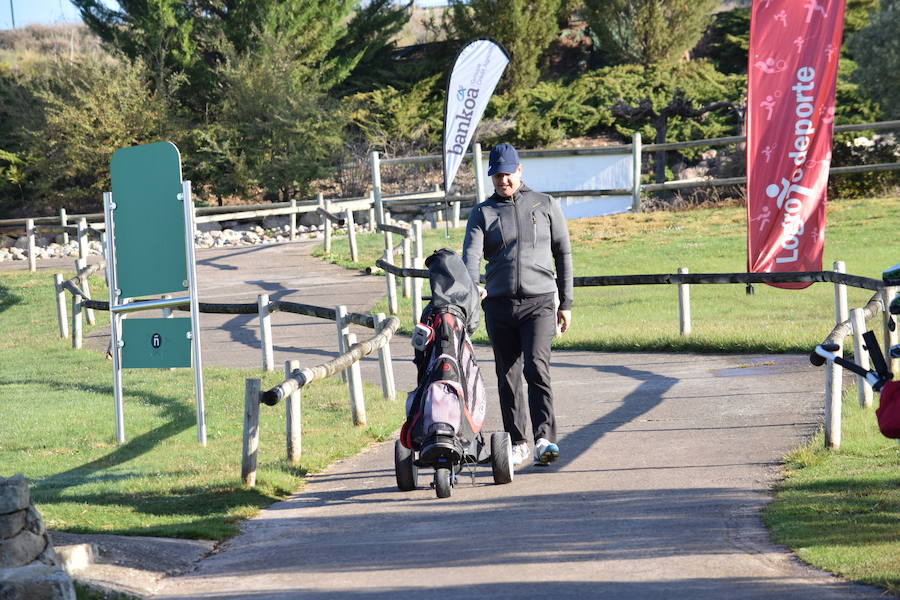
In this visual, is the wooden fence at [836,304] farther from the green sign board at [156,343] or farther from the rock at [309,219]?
the rock at [309,219]

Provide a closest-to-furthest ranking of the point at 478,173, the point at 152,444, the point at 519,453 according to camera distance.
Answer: the point at 519,453
the point at 152,444
the point at 478,173

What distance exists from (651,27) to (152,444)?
124ft

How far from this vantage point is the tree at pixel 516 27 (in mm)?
43656

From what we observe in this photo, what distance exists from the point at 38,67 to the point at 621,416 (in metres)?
41.6

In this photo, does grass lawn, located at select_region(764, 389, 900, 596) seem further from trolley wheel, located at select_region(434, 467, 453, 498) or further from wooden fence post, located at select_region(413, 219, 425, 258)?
wooden fence post, located at select_region(413, 219, 425, 258)

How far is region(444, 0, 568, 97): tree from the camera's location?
4366cm

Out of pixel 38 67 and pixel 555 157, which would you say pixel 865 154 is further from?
pixel 38 67

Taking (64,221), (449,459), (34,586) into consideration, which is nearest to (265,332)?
(449,459)

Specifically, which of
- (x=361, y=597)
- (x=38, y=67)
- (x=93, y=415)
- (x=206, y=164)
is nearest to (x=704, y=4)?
(x=206, y=164)

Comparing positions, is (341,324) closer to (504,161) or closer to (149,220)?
(149,220)

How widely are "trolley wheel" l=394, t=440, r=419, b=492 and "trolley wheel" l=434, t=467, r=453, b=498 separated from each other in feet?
0.88

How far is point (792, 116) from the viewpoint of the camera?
11.1 metres

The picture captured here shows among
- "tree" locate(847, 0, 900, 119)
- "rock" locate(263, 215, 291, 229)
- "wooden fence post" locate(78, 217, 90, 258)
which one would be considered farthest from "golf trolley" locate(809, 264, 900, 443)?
"rock" locate(263, 215, 291, 229)

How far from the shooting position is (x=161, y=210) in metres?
9.34
